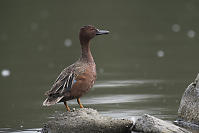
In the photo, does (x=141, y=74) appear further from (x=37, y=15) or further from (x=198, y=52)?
(x=37, y=15)

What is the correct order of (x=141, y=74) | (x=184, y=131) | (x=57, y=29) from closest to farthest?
(x=184, y=131) < (x=141, y=74) < (x=57, y=29)

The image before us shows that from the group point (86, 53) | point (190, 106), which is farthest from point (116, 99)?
point (190, 106)

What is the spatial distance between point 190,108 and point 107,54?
658cm

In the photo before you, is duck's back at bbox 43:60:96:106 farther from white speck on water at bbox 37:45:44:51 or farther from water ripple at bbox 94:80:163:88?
white speck on water at bbox 37:45:44:51

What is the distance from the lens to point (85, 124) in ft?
22.2

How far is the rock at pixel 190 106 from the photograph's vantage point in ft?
24.4

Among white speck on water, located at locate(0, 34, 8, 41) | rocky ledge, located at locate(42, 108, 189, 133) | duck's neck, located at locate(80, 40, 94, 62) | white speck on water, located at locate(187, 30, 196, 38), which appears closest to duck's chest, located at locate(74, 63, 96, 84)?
duck's neck, located at locate(80, 40, 94, 62)

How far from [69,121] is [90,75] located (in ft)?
2.49

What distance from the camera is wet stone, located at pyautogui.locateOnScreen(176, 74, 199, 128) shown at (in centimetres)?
744

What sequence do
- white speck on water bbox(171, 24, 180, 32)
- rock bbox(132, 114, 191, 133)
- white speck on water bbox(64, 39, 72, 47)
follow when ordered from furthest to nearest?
white speck on water bbox(171, 24, 180, 32) → white speck on water bbox(64, 39, 72, 47) → rock bbox(132, 114, 191, 133)

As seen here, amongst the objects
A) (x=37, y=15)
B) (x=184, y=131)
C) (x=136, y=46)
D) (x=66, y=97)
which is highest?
(x=37, y=15)

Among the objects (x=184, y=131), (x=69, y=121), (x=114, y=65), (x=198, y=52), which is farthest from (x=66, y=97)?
(x=198, y=52)

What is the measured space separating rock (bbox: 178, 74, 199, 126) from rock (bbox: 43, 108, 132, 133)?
1.06m

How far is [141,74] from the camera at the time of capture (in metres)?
11.1
